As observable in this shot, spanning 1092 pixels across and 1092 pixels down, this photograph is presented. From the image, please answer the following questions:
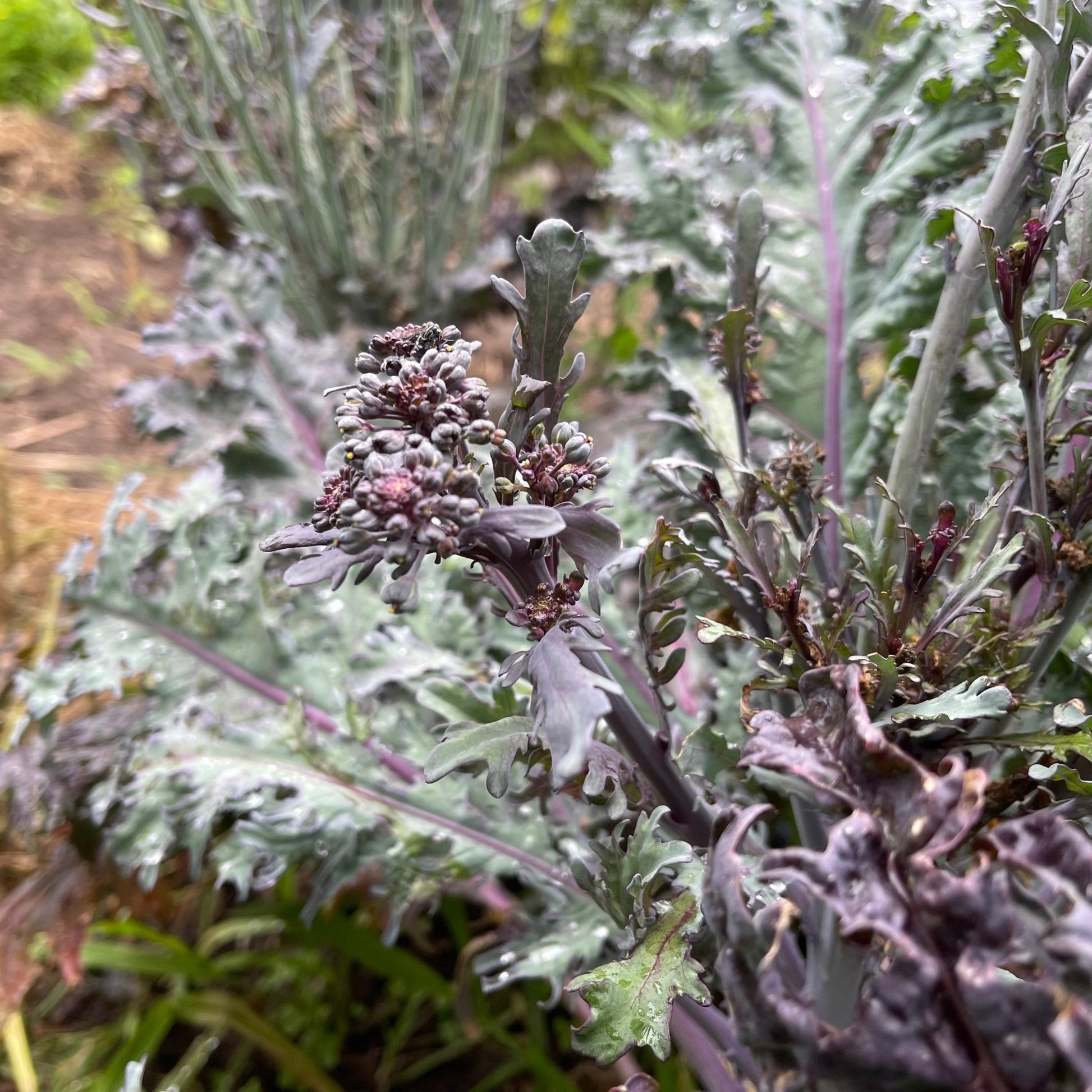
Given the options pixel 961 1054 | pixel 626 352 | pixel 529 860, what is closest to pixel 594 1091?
pixel 529 860

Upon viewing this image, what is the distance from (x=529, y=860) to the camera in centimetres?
79

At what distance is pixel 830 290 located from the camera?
0.97 m

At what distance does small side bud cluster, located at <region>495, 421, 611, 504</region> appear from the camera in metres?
0.48

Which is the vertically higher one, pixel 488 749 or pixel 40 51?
pixel 488 749

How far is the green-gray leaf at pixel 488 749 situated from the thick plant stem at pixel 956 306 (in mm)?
270

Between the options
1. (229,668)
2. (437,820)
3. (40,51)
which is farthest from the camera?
(40,51)

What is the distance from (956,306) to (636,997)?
21.5 inches

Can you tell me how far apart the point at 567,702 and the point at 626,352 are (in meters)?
1.37

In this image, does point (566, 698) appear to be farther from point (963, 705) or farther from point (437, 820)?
point (437, 820)

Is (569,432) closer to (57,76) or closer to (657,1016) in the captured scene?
(657,1016)

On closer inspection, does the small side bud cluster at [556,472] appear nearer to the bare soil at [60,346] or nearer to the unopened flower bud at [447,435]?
the unopened flower bud at [447,435]

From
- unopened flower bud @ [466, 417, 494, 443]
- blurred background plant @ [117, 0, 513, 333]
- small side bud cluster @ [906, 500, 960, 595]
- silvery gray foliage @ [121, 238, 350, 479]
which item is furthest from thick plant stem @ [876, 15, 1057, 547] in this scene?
blurred background plant @ [117, 0, 513, 333]

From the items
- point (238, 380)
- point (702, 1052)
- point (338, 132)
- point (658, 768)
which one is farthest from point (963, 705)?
point (338, 132)

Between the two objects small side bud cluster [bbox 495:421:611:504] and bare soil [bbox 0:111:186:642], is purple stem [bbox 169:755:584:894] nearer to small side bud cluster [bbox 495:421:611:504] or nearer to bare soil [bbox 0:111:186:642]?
small side bud cluster [bbox 495:421:611:504]
